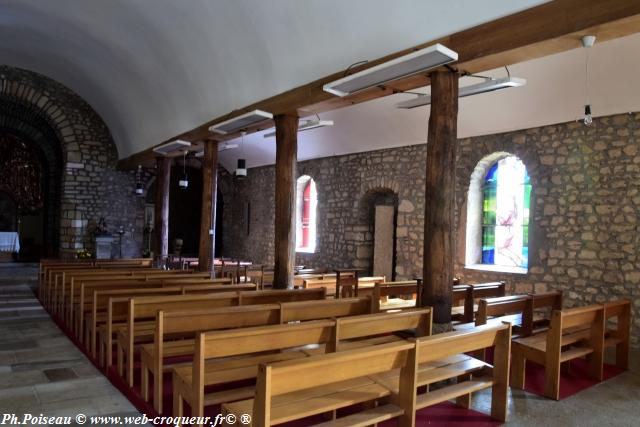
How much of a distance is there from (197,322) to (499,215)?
6.22 metres

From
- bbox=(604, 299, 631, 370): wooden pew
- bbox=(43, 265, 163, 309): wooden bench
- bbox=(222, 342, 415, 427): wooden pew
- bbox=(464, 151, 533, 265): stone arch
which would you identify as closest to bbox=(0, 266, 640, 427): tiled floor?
bbox=(604, 299, 631, 370): wooden pew

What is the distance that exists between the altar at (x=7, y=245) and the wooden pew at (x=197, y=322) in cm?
1083

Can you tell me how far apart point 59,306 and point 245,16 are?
4.44 m

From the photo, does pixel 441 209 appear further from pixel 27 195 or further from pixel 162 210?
pixel 27 195

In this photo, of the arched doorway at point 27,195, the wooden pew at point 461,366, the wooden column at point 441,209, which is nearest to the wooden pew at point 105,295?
the wooden column at point 441,209

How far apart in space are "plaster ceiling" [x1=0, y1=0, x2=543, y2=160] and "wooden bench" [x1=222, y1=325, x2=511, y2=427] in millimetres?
2646

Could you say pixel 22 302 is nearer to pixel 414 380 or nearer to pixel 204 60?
pixel 204 60

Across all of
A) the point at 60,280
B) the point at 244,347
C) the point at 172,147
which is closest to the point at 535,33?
the point at 244,347

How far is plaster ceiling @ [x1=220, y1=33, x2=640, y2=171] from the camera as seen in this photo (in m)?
5.60

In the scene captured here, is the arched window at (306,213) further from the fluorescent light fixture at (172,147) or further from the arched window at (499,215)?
the arched window at (499,215)

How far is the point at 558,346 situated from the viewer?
402 cm

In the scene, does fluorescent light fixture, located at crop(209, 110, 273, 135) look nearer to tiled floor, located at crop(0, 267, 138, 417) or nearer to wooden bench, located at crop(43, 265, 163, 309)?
wooden bench, located at crop(43, 265, 163, 309)

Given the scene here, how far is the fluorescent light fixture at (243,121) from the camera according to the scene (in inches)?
256

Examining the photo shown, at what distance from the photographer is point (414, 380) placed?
8.85 feet
